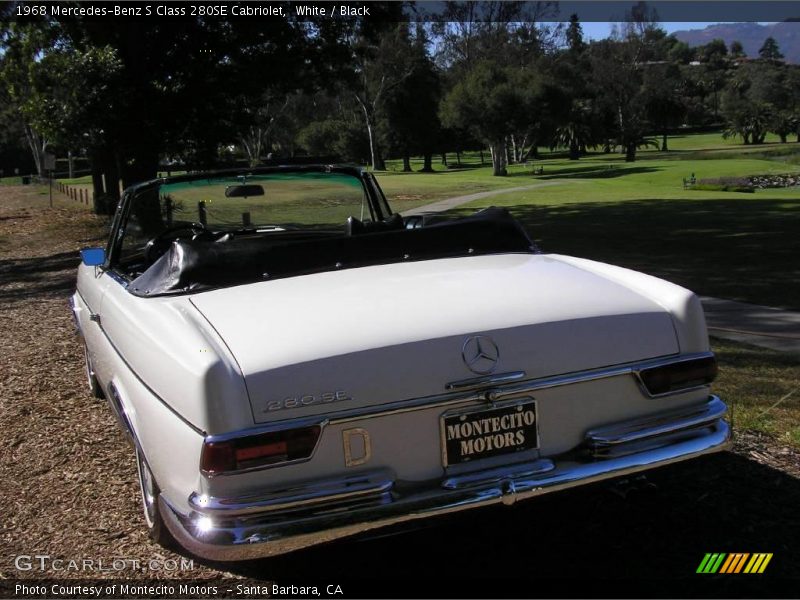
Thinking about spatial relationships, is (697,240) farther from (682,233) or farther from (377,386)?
(377,386)

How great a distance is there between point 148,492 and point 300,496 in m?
1.12

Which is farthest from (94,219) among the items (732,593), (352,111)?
(352,111)

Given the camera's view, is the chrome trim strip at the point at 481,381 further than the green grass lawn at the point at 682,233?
No

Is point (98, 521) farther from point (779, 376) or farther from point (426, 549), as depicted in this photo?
point (779, 376)

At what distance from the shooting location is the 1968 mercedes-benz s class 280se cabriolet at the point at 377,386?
2.65 m

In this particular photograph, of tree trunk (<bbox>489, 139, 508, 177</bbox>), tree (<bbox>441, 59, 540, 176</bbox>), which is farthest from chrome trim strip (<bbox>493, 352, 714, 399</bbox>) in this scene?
tree (<bbox>441, 59, 540, 176</bbox>)

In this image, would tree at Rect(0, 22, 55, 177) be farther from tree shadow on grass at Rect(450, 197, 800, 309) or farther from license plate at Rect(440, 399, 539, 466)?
license plate at Rect(440, 399, 539, 466)

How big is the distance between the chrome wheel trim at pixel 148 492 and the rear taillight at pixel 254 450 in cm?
75

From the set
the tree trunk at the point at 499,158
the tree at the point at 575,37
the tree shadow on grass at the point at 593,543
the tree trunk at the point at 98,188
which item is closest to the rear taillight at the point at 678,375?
the tree shadow on grass at the point at 593,543

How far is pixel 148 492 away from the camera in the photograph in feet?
11.4

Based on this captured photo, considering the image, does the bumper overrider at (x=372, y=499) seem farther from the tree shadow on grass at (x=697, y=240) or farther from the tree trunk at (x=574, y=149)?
the tree trunk at (x=574, y=149)

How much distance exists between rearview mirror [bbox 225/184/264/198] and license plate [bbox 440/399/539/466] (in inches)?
98.6

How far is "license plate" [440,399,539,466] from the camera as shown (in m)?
2.84

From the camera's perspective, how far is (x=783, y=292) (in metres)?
8.86
